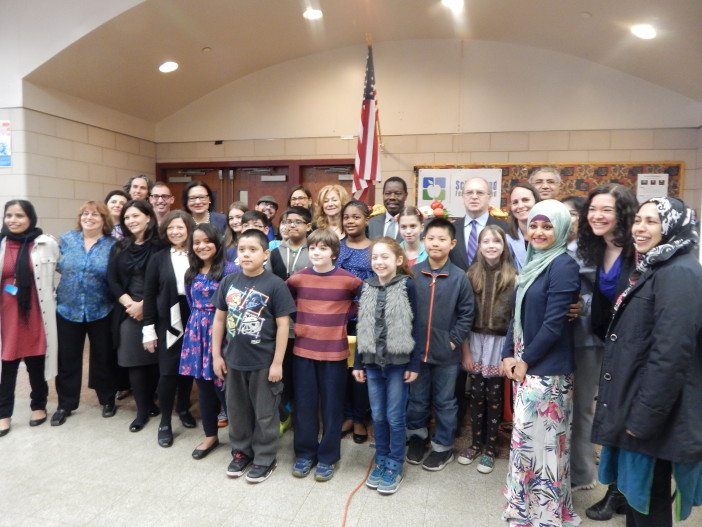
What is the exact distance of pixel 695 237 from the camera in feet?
4.96

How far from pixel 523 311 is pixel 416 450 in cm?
109

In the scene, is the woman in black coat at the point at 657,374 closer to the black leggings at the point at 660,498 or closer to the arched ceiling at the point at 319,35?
the black leggings at the point at 660,498

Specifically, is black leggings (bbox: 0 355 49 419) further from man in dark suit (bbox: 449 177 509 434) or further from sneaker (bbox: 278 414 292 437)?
man in dark suit (bbox: 449 177 509 434)

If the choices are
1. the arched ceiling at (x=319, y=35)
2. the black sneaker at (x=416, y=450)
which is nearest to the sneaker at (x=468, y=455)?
the black sneaker at (x=416, y=450)

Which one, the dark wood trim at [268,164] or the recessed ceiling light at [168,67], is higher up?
the recessed ceiling light at [168,67]

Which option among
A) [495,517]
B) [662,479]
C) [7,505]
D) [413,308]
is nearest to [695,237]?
[662,479]

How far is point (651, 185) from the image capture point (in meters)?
4.84

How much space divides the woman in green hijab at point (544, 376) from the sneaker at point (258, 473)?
1207 millimetres

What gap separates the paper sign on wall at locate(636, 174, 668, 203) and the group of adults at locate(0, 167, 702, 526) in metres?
2.72

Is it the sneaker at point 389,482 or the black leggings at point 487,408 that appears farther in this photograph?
the black leggings at point 487,408

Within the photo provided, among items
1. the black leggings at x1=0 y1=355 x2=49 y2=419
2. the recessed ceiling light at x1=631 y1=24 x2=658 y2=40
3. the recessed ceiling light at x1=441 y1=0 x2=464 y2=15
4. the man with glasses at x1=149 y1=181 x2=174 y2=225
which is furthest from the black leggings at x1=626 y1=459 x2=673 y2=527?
the recessed ceiling light at x1=441 y1=0 x2=464 y2=15

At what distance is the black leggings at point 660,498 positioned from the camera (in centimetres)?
153

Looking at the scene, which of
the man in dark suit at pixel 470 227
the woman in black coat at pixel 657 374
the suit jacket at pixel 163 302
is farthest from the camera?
the man in dark suit at pixel 470 227

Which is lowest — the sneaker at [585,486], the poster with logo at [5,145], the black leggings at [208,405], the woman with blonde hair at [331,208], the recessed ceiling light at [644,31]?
the sneaker at [585,486]
